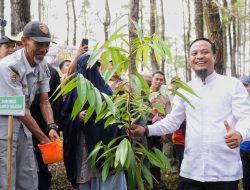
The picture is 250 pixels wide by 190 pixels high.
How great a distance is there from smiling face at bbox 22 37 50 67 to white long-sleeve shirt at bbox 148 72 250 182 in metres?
1.11

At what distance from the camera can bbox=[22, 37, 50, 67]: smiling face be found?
297cm

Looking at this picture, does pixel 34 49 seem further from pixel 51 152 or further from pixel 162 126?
pixel 162 126

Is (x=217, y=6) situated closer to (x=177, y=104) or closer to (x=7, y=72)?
(x=177, y=104)

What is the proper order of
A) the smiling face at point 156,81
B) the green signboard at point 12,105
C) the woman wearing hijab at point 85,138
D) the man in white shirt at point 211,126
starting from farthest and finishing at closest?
1. the smiling face at point 156,81
2. the woman wearing hijab at point 85,138
3. the man in white shirt at point 211,126
4. the green signboard at point 12,105

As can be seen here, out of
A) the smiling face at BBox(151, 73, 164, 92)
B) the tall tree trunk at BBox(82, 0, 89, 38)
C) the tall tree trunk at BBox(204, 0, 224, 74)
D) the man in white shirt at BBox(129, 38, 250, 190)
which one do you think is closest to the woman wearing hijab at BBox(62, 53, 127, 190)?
Answer: the man in white shirt at BBox(129, 38, 250, 190)

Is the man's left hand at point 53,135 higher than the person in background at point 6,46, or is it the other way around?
the person in background at point 6,46

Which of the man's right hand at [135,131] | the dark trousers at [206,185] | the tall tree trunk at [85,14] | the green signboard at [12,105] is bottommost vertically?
the dark trousers at [206,185]

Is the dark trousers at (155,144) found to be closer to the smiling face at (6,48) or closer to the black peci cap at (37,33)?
the smiling face at (6,48)

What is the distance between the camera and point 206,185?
2.70 metres

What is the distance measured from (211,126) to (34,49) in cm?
156

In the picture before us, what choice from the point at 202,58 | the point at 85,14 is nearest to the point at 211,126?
the point at 202,58

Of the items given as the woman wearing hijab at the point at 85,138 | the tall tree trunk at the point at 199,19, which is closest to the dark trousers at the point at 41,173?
the woman wearing hijab at the point at 85,138

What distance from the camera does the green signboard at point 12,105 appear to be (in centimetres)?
248

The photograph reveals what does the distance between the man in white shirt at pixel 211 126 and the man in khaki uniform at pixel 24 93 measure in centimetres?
101
